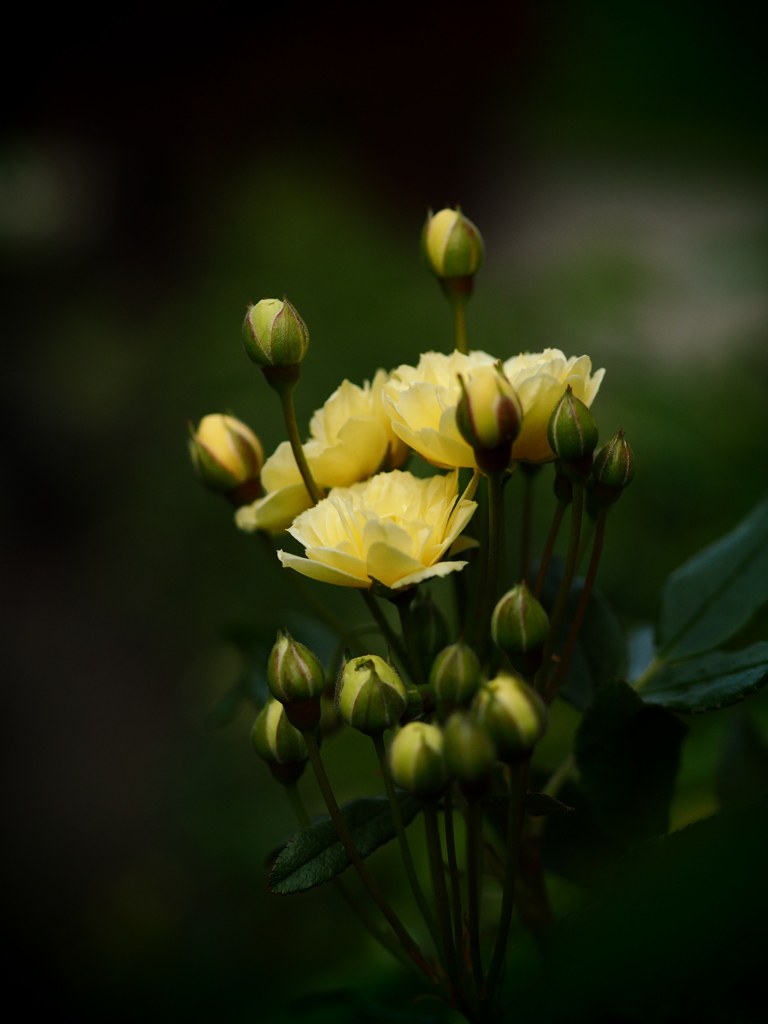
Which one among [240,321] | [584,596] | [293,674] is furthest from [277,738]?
[240,321]

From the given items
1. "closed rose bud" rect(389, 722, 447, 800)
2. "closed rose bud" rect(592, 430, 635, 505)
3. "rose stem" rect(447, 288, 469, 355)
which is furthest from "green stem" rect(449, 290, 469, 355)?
"closed rose bud" rect(389, 722, 447, 800)

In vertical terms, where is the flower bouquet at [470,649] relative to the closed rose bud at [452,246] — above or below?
below

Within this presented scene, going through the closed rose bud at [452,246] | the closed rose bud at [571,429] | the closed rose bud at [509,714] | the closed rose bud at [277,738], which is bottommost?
the closed rose bud at [277,738]

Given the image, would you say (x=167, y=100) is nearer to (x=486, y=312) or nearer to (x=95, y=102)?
(x=95, y=102)

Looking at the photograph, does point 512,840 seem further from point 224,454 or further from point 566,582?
point 224,454

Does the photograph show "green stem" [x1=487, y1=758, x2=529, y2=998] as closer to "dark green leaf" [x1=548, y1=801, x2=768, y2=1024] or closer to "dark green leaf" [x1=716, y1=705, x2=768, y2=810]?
"dark green leaf" [x1=548, y1=801, x2=768, y2=1024]

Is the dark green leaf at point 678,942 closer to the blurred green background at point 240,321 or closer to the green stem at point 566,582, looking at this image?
the green stem at point 566,582

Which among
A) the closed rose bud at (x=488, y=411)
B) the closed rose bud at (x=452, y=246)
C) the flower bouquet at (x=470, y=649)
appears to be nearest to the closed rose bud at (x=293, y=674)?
the flower bouquet at (x=470, y=649)

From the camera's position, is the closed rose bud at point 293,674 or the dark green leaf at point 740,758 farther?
the dark green leaf at point 740,758
